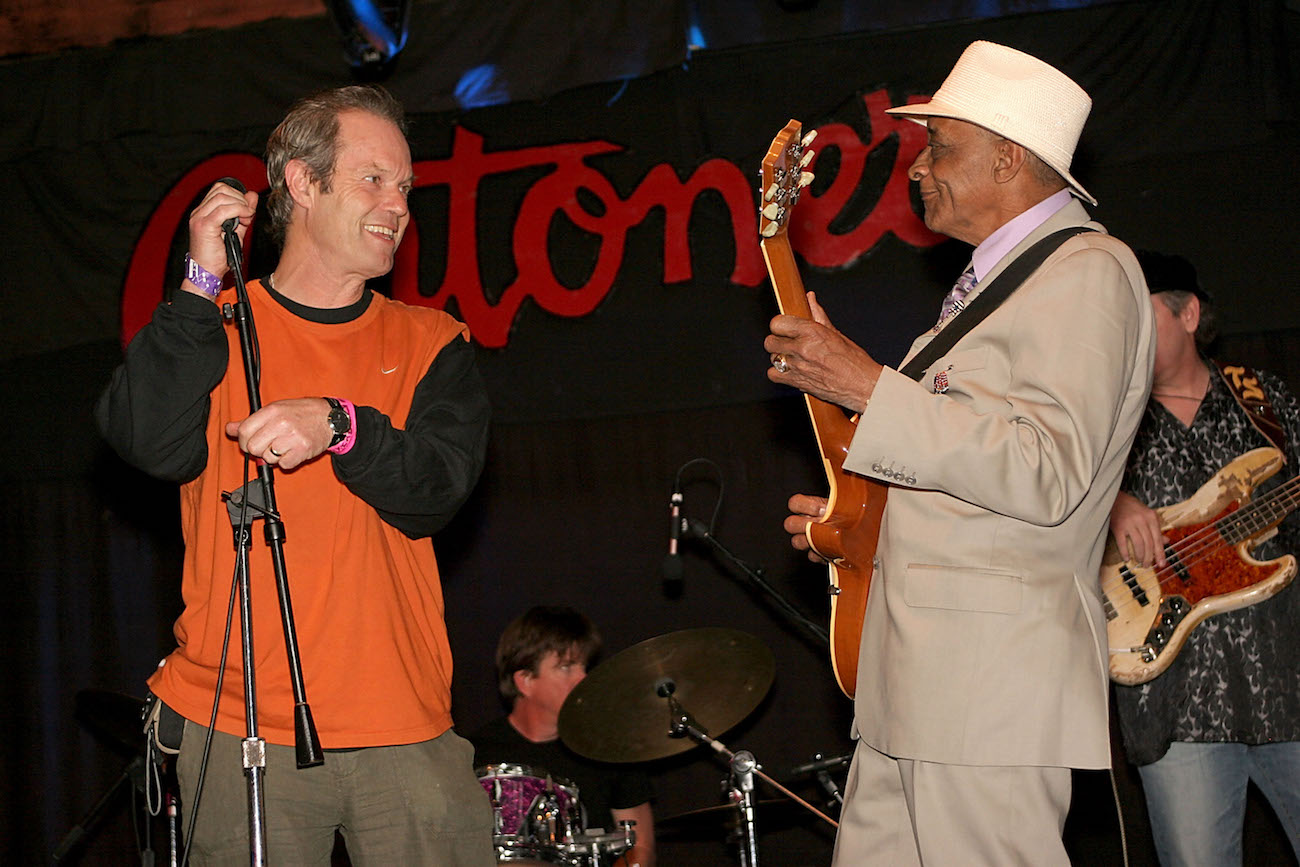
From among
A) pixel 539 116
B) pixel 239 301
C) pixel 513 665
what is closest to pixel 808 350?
pixel 239 301

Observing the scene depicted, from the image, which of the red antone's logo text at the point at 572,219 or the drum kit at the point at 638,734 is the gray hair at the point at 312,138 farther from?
the red antone's logo text at the point at 572,219

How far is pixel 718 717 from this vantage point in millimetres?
4367

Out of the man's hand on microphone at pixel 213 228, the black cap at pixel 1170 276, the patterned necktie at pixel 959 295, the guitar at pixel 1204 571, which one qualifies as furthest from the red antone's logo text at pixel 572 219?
the man's hand on microphone at pixel 213 228

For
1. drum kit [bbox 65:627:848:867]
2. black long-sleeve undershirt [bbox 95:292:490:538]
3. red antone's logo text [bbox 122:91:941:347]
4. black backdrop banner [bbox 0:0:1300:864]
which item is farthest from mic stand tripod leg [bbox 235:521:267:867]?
red antone's logo text [bbox 122:91:941:347]

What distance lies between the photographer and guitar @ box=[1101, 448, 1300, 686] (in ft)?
12.2

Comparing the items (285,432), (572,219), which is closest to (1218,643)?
(285,432)

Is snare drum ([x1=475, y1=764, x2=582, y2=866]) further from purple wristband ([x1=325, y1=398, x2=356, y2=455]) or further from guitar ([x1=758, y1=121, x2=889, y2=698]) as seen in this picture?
purple wristband ([x1=325, y1=398, x2=356, y2=455])

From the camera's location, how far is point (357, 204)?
2.61 m

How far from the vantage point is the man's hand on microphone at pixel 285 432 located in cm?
213

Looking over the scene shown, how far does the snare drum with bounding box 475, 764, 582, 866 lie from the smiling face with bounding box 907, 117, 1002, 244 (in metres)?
2.34

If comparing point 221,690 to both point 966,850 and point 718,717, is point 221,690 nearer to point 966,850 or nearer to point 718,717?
point 966,850

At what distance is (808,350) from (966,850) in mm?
996

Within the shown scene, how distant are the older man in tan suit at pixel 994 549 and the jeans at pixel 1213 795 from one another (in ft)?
4.92

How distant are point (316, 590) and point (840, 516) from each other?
1136mm
